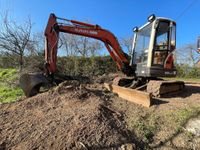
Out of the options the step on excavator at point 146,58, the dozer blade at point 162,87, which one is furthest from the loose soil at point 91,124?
the step on excavator at point 146,58

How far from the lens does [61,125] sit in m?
3.32

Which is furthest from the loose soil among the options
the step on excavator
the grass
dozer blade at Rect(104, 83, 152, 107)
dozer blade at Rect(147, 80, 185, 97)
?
the grass

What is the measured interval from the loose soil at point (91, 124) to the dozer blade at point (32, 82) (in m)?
1.05

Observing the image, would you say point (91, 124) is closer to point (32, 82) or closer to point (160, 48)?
point (32, 82)

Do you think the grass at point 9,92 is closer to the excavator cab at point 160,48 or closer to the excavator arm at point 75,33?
the excavator arm at point 75,33

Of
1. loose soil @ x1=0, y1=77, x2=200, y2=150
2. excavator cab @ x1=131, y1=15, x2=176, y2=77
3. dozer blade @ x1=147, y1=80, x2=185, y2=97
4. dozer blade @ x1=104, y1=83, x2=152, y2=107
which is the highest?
excavator cab @ x1=131, y1=15, x2=176, y2=77

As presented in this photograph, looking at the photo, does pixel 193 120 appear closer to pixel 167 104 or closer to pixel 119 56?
pixel 167 104

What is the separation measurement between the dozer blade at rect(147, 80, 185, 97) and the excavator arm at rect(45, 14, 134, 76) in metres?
1.98

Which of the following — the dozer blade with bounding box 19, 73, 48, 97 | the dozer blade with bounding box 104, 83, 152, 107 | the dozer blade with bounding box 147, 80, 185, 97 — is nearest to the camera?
the dozer blade with bounding box 104, 83, 152, 107

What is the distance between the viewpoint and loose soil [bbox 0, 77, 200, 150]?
2916 millimetres

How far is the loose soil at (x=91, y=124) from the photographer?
2916 mm

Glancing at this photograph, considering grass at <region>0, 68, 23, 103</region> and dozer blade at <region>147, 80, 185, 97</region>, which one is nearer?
dozer blade at <region>147, 80, 185, 97</region>

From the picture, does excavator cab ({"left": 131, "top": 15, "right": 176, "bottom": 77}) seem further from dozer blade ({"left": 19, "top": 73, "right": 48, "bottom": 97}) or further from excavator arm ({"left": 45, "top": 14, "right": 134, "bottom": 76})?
dozer blade ({"left": 19, "top": 73, "right": 48, "bottom": 97})

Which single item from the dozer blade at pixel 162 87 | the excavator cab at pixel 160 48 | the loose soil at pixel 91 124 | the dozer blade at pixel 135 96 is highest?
the excavator cab at pixel 160 48
